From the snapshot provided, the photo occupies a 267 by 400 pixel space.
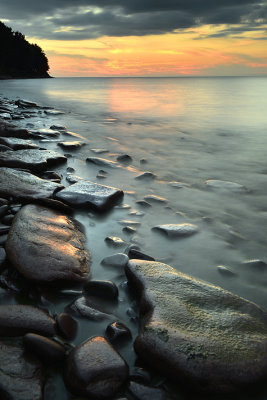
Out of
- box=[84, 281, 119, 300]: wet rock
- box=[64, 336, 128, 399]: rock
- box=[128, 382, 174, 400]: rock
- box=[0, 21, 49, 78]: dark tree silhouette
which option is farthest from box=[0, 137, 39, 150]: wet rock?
box=[0, 21, 49, 78]: dark tree silhouette

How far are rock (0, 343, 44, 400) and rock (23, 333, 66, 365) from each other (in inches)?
1.2

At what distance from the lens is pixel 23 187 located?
3.30m

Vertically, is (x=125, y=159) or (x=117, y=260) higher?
(x=125, y=159)

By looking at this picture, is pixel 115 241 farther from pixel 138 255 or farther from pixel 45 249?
pixel 45 249

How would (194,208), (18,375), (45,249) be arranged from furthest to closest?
(194,208), (45,249), (18,375)

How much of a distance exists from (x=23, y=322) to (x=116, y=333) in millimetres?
479

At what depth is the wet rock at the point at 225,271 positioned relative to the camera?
2.33 m

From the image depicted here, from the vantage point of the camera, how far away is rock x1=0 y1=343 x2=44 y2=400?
1.27 m

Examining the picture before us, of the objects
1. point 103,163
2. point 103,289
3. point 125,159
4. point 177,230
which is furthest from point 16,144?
point 103,289

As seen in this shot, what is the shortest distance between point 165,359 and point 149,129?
9.04 meters

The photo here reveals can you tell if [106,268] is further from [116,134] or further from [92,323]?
[116,134]

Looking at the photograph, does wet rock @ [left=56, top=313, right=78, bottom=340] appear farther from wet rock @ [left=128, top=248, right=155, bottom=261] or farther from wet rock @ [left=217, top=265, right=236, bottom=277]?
wet rock @ [left=217, top=265, right=236, bottom=277]

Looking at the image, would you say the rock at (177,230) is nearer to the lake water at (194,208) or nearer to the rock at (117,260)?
the lake water at (194,208)

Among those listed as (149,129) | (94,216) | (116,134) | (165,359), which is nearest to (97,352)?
(165,359)
